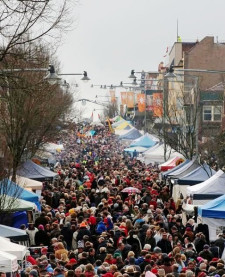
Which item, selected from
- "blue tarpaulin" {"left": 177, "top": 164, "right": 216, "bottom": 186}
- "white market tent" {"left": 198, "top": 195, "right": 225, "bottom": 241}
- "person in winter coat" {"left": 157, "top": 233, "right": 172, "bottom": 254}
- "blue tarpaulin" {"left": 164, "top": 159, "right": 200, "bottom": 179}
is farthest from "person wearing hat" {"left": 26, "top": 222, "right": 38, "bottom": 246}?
"blue tarpaulin" {"left": 164, "top": 159, "right": 200, "bottom": 179}

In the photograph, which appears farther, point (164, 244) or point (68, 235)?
point (68, 235)

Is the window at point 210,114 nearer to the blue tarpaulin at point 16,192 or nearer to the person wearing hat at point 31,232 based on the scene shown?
the blue tarpaulin at point 16,192

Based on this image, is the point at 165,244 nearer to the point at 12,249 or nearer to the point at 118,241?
the point at 118,241

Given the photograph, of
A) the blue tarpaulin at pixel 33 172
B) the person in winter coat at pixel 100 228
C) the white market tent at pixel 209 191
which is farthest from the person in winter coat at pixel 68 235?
the blue tarpaulin at pixel 33 172

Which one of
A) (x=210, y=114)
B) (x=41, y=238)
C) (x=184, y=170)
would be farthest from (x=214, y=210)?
(x=210, y=114)

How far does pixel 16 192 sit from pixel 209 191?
6.58 meters

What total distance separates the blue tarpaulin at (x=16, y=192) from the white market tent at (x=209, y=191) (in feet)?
15.2

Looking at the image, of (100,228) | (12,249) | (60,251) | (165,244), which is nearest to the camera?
(12,249)

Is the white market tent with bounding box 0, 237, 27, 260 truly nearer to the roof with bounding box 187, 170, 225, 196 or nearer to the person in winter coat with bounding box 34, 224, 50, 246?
the person in winter coat with bounding box 34, 224, 50, 246

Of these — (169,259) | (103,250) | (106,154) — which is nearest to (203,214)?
(103,250)

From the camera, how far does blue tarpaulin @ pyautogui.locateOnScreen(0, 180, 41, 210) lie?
29581 mm

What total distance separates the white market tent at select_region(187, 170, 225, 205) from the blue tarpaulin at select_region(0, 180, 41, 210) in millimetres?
4644

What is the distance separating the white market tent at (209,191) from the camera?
33375mm

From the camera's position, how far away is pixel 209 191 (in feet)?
110
